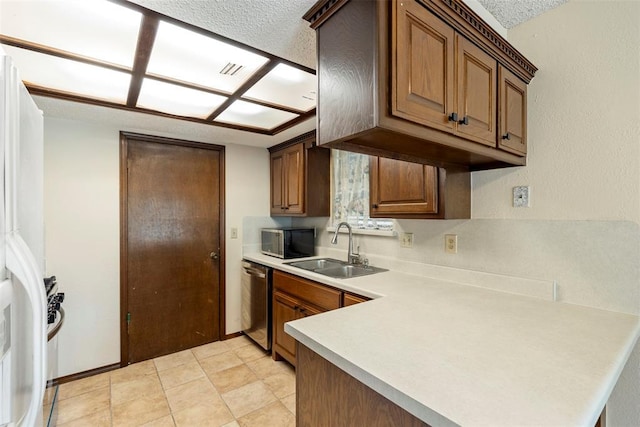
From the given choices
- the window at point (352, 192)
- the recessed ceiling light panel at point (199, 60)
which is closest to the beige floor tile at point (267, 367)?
the window at point (352, 192)

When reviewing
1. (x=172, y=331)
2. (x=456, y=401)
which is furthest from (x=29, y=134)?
(x=172, y=331)

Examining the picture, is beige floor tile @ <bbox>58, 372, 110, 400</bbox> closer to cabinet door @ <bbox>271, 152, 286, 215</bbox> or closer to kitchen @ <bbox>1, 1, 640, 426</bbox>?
kitchen @ <bbox>1, 1, 640, 426</bbox>

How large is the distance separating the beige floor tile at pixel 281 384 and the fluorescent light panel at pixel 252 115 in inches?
80.9

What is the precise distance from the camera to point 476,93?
4.05 feet

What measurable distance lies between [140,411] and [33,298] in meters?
1.68

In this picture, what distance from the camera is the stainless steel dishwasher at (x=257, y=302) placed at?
107 inches

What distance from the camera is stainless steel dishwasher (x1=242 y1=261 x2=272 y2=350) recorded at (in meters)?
2.73

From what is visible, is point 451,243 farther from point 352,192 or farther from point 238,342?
point 238,342

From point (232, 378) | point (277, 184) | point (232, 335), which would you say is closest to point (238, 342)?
point (232, 335)

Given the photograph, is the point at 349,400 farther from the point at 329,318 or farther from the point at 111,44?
the point at 111,44

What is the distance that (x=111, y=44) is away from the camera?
53.7 inches

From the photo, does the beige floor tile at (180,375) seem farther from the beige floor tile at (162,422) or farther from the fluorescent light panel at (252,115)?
the fluorescent light panel at (252,115)

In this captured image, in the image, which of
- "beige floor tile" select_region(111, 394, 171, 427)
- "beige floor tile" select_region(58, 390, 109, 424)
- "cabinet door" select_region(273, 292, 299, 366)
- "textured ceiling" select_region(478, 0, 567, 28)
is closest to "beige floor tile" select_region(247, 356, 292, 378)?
"cabinet door" select_region(273, 292, 299, 366)

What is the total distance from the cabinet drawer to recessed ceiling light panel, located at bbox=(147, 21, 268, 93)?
138cm
